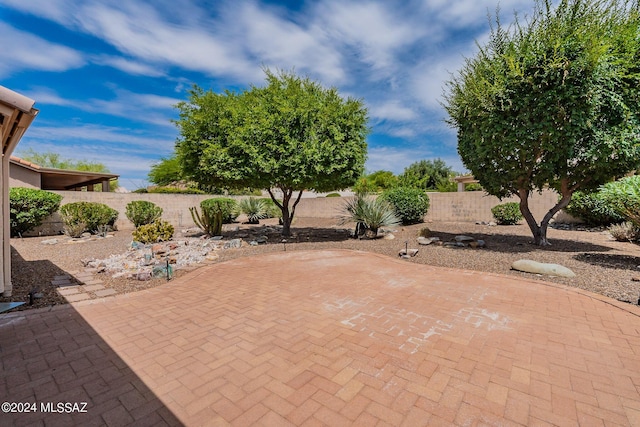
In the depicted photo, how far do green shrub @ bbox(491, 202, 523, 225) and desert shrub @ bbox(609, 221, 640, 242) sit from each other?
146 inches

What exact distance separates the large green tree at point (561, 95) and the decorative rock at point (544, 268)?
3.19m

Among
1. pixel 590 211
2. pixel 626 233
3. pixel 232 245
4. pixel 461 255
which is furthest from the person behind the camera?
pixel 590 211

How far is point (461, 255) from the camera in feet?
24.9

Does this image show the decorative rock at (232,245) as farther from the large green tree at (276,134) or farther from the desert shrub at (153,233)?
the desert shrub at (153,233)

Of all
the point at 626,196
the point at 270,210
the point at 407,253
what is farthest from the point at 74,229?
the point at 626,196

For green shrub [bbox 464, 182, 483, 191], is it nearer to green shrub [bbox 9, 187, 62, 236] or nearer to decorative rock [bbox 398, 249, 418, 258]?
decorative rock [bbox 398, 249, 418, 258]

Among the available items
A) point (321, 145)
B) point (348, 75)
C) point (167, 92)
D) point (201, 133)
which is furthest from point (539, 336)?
point (167, 92)

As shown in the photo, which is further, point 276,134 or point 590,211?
point 590,211

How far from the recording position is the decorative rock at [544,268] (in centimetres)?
566

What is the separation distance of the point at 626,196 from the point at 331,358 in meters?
7.36

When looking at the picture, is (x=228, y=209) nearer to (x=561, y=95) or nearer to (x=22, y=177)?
(x=22, y=177)

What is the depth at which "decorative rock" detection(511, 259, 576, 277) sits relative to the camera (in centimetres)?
Result: 566

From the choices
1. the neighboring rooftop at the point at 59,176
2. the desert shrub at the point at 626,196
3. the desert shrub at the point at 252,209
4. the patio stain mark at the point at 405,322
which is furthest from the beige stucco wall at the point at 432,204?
the patio stain mark at the point at 405,322

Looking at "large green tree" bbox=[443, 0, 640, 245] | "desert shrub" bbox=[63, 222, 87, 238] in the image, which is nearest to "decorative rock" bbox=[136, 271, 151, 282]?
"desert shrub" bbox=[63, 222, 87, 238]
